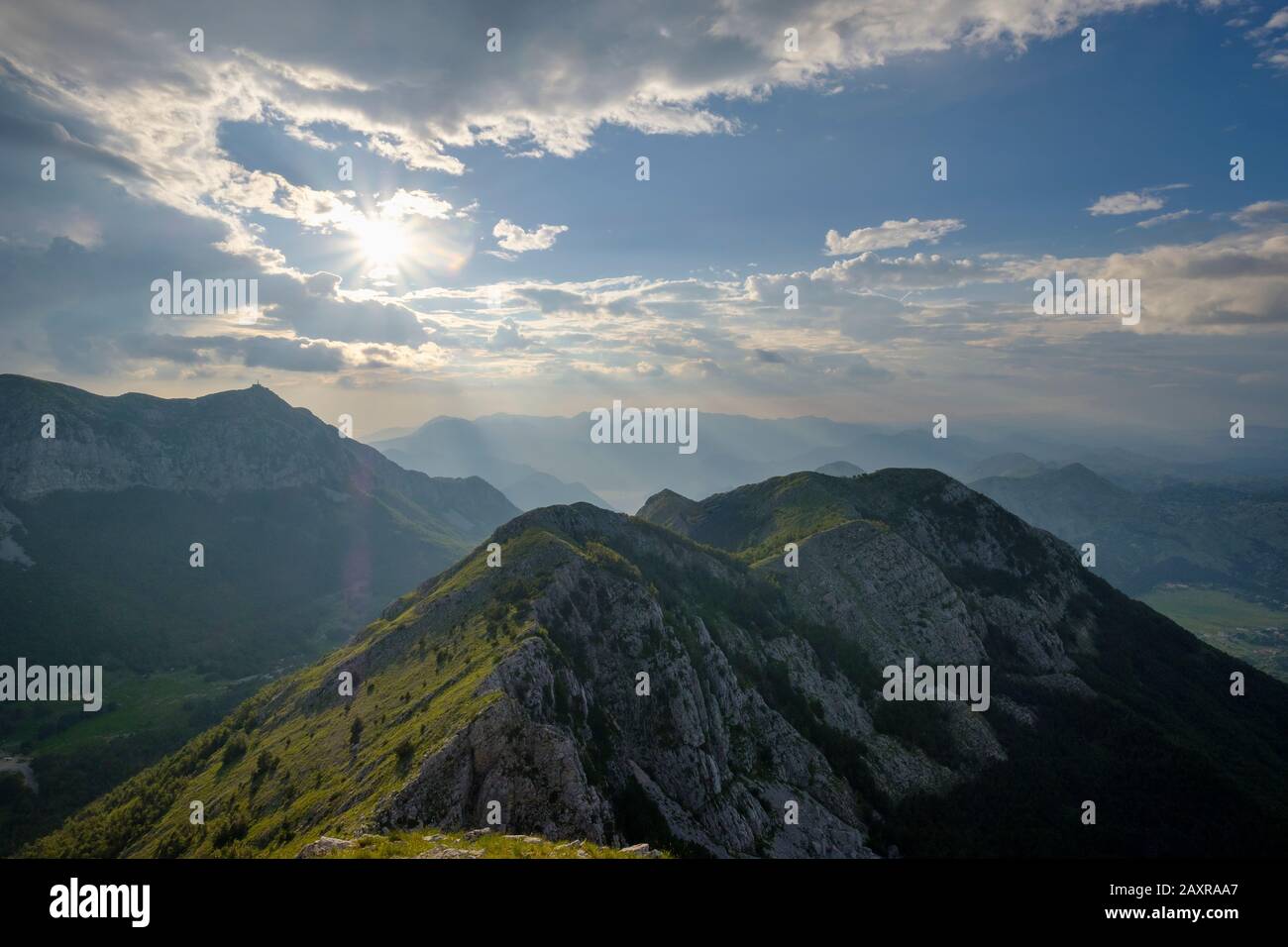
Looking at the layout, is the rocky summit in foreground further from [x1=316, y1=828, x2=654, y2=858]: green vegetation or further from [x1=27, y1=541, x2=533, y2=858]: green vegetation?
[x1=316, y1=828, x2=654, y2=858]: green vegetation

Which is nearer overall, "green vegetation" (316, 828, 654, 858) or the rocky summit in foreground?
"green vegetation" (316, 828, 654, 858)

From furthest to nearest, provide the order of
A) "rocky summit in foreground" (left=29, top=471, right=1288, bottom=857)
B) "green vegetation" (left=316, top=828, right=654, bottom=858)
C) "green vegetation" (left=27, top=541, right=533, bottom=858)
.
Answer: "rocky summit in foreground" (left=29, top=471, right=1288, bottom=857)
"green vegetation" (left=27, top=541, right=533, bottom=858)
"green vegetation" (left=316, top=828, right=654, bottom=858)

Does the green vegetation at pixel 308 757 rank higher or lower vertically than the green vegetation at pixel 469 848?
lower

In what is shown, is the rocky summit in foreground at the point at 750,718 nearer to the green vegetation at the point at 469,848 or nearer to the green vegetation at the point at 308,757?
the green vegetation at the point at 308,757

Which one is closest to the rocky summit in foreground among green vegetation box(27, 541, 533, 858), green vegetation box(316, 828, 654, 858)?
green vegetation box(27, 541, 533, 858)

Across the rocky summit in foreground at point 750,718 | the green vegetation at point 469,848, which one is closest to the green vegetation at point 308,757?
the rocky summit in foreground at point 750,718

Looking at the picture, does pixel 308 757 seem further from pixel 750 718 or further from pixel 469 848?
pixel 750 718

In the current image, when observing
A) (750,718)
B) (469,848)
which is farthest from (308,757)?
(750,718)

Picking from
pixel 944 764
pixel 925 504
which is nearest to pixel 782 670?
pixel 944 764
